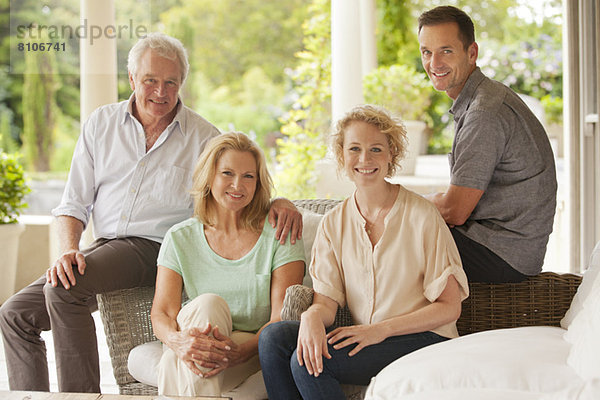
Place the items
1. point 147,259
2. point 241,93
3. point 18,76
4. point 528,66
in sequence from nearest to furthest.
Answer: point 147,259 → point 528,66 → point 18,76 → point 241,93

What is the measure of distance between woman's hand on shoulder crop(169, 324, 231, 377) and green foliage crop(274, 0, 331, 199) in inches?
144

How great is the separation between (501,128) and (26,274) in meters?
4.01

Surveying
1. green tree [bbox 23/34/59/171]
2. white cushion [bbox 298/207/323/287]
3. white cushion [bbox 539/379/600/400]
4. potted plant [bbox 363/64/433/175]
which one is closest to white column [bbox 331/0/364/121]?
potted plant [bbox 363/64/433/175]

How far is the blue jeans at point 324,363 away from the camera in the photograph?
207cm

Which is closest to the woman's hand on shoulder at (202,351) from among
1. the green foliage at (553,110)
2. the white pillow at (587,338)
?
the white pillow at (587,338)

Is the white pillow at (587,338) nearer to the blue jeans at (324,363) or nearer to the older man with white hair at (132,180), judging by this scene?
the blue jeans at (324,363)

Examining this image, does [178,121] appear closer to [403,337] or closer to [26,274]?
[403,337]

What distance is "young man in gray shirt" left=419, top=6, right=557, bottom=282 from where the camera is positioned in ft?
7.50

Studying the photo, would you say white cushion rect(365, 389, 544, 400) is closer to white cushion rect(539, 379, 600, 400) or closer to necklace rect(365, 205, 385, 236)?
white cushion rect(539, 379, 600, 400)

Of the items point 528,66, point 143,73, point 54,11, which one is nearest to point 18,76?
point 54,11

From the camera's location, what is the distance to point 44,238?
5.20m

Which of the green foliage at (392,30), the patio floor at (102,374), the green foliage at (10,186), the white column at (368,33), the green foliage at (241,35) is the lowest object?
the patio floor at (102,374)

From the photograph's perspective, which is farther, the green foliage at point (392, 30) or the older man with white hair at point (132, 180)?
the green foliage at point (392, 30)

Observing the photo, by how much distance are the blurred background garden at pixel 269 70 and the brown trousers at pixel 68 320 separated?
325cm
